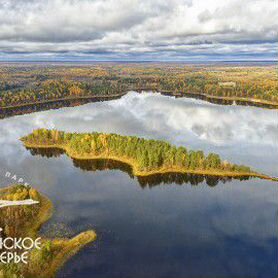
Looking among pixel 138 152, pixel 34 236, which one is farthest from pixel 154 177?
pixel 34 236

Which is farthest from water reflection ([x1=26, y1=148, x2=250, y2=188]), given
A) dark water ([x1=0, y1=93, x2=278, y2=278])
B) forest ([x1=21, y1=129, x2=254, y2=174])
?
forest ([x1=21, y1=129, x2=254, y2=174])

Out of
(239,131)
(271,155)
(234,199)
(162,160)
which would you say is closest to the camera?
(234,199)

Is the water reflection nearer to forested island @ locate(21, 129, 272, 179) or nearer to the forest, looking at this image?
forested island @ locate(21, 129, 272, 179)

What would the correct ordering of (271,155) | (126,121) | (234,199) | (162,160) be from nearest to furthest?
(234,199) < (162,160) < (271,155) < (126,121)

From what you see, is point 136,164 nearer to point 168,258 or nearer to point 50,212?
point 50,212

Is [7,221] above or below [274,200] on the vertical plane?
above

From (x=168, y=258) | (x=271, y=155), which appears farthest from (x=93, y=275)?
(x=271, y=155)

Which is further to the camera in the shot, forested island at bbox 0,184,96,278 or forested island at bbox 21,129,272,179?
forested island at bbox 21,129,272,179

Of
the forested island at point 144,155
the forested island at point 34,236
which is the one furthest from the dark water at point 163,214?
the forested island at point 144,155
